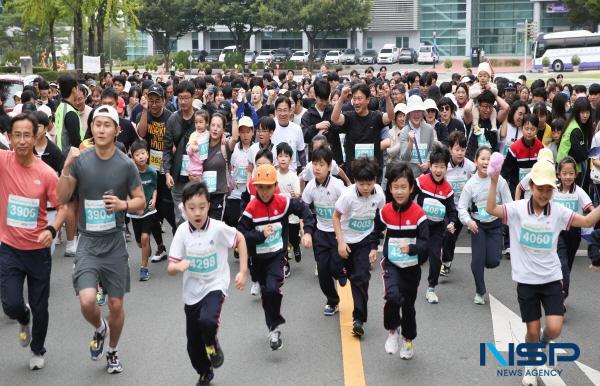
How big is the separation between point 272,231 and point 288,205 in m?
0.46

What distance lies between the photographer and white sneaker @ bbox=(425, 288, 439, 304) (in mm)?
8125

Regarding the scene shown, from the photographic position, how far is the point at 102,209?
612 cm

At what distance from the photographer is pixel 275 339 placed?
6672 millimetres

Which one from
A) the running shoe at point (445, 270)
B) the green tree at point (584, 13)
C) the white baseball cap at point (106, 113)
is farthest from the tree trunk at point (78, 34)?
the green tree at point (584, 13)

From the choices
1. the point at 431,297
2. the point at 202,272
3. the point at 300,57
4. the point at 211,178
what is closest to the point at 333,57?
the point at 300,57

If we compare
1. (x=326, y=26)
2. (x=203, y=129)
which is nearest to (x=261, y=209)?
(x=203, y=129)

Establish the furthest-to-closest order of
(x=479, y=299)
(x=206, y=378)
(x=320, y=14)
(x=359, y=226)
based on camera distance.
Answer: (x=320, y=14), (x=479, y=299), (x=359, y=226), (x=206, y=378)

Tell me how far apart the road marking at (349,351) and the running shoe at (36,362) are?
2.40 m

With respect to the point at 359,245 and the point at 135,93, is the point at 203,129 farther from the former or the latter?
the point at 135,93

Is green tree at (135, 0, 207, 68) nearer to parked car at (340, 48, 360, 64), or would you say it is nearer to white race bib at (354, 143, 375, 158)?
parked car at (340, 48, 360, 64)

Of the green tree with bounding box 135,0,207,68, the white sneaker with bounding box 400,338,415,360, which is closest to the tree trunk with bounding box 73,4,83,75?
the white sneaker with bounding box 400,338,415,360

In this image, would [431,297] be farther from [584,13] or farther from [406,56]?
[584,13]

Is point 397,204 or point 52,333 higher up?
point 397,204

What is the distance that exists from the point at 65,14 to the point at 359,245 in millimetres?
29453
